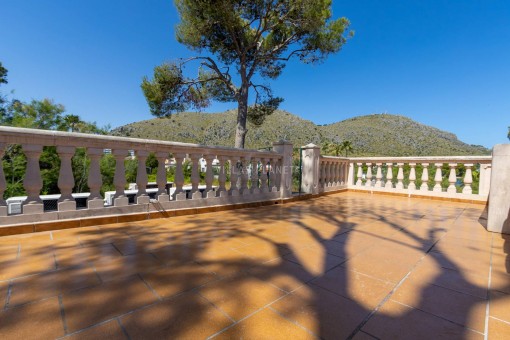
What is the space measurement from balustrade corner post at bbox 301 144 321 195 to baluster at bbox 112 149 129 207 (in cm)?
399

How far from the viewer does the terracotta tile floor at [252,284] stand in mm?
1137

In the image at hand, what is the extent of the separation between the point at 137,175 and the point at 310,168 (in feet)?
13.0

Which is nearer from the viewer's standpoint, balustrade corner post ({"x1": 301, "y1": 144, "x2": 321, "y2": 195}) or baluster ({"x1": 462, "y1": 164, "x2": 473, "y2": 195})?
baluster ({"x1": 462, "y1": 164, "x2": 473, "y2": 195})

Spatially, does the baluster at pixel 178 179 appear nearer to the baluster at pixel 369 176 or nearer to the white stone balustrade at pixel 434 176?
the white stone balustrade at pixel 434 176

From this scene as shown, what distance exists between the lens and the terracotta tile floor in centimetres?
114

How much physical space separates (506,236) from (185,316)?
3.76 m

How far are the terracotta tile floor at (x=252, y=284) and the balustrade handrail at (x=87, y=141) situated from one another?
99cm

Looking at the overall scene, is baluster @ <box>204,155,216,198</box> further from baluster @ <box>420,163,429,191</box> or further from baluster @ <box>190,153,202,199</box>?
baluster @ <box>420,163,429,191</box>

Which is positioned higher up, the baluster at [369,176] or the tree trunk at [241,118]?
the tree trunk at [241,118]

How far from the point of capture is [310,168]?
5738mm

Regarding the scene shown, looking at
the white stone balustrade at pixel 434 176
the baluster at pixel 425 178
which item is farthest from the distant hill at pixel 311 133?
the baluster at pixel 425 178

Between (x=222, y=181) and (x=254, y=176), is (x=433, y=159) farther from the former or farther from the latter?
(x=222, y=181)

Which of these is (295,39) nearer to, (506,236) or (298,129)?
(506,236)

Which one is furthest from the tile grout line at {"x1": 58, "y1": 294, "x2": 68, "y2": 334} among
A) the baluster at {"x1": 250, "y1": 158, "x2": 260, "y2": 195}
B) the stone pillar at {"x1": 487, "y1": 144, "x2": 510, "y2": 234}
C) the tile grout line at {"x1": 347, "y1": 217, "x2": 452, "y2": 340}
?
the stone pillar at {"x1": 487, "y1": 144, "x2": 510, "y2": 234}
